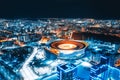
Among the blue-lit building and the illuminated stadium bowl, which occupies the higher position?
the illuminated stadium bowl

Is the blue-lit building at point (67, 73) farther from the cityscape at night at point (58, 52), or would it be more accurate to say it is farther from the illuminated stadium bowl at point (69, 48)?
the illuminated stadium bowl at point (69, 48)

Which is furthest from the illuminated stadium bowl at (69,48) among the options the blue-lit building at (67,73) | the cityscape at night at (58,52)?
the blue-lit building at (67,73)

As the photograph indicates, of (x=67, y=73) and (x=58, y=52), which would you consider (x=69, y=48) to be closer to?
(x=58, y=52)

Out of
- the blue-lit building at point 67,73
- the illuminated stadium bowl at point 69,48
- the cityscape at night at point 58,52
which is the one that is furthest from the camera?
the illuminated stadium bowl at point 69,48

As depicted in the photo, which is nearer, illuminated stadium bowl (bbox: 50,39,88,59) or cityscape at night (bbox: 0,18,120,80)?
cityscape at night (bbox: 0,18,120,80)

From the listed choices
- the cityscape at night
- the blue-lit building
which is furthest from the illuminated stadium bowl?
the blue-lit building

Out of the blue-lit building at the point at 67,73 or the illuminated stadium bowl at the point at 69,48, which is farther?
the illuminated stadium bowl at the point at 69,48

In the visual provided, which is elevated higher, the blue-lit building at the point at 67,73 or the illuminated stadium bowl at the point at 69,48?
the illuminated stadium bowl at the point at 69,48

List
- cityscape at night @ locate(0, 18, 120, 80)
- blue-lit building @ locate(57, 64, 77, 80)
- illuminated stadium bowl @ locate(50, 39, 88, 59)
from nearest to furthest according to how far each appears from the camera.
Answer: blue-lit building @ locate(57, 64, 77, 80) → cityscape at night @ locate(0, 18, 120, 80) → illuminated stadium bowl @ locate(50, 39, 88, 59)

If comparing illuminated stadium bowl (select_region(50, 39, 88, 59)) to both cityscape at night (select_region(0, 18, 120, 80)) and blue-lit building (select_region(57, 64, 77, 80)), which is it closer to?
cityscape at night (select_region(0, 18, 120, 80))
